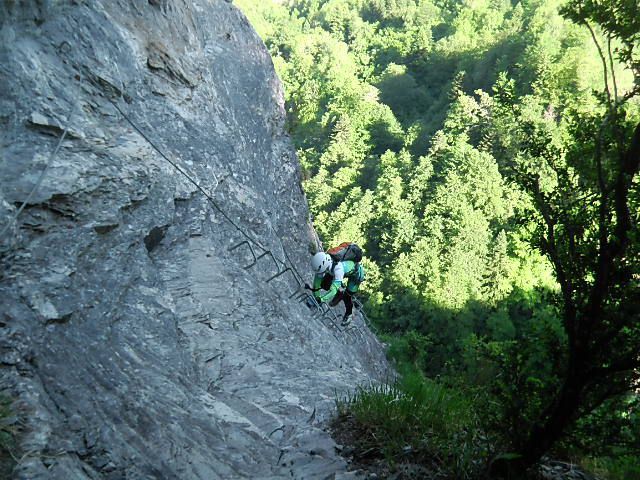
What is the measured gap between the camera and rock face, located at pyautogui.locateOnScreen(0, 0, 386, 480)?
13.5ft

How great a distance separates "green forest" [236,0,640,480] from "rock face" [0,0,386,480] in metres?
1.32

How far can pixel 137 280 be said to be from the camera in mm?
5719

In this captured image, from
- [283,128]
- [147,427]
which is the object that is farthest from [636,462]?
[283,128]

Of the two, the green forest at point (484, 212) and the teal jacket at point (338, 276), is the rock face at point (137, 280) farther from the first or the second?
the green forest at point (484, 212)

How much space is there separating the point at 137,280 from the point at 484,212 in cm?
4065

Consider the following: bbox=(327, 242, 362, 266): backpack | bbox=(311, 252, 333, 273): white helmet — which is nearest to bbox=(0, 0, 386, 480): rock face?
bbox=(311, 252, 333, 273): white helmet

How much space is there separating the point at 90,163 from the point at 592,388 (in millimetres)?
4700

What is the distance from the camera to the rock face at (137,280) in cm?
410

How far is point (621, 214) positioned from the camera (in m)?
3.39

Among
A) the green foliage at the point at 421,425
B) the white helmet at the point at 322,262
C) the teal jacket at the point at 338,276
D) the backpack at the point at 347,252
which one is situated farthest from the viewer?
the backpack at the point at 347,252

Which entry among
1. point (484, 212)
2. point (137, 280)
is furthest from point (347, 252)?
point (484, 212)

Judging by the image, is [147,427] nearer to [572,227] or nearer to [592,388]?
[592,388]

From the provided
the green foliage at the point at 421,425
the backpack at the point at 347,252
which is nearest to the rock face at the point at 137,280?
the green foliage at the point at 421,425

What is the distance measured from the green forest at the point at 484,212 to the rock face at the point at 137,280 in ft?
4.33
